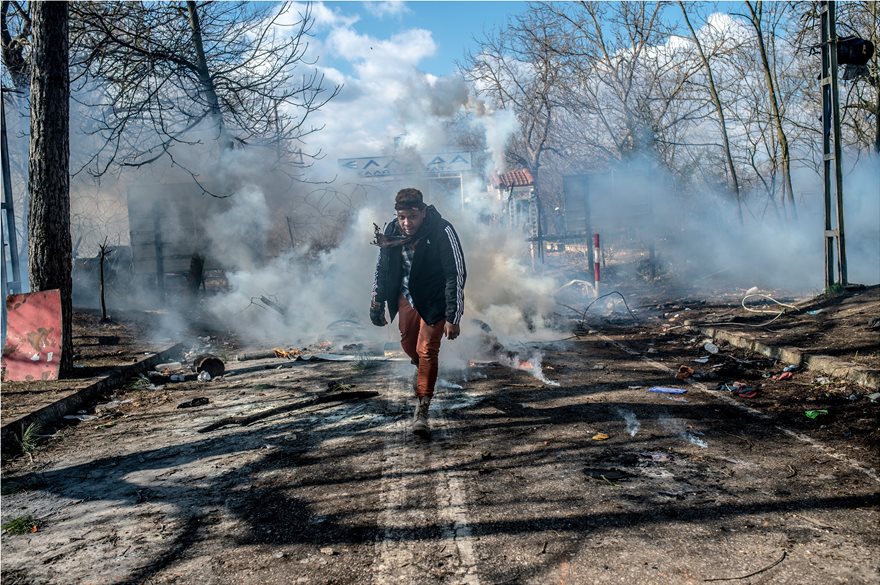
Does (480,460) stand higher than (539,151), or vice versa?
(539,151)

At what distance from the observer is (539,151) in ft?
96.9

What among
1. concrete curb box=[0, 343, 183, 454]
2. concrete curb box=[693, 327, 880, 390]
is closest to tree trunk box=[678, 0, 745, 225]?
concrete curb box=[693, 327, 880, 390]

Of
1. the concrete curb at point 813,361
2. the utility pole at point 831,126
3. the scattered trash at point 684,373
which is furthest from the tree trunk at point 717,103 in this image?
the scattered trash at point 684,373

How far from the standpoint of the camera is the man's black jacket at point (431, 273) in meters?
5.17

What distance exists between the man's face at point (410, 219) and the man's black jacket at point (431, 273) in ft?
0.18

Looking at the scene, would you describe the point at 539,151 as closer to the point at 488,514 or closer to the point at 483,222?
the point at 483,222

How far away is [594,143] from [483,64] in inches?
251

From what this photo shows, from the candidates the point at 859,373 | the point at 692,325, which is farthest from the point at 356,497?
the point at 692,325

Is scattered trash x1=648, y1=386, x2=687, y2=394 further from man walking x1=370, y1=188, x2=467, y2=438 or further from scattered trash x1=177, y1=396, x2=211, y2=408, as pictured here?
scattered trash x1=177, y1=396, x2=211, y2=408

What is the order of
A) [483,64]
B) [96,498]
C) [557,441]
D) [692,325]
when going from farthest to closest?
[483,64] → [692,325] → [557,441] → [96,498]

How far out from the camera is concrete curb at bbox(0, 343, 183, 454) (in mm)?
5410

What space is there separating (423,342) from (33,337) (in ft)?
18.1

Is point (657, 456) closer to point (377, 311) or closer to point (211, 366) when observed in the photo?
point (377, 311)

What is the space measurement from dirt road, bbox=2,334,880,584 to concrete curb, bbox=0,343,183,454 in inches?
12.5
